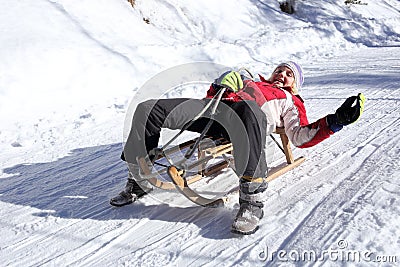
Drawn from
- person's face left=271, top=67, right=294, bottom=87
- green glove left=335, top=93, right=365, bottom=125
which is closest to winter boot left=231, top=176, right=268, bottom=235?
green glove left=335, top=93, right=365, bottom=125

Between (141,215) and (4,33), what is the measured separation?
4982 mm

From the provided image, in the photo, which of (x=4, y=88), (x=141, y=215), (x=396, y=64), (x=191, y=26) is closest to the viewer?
(x=141, y=215)

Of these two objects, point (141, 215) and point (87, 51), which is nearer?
point (141, 215)

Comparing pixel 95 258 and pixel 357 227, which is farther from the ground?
pixel 357 227

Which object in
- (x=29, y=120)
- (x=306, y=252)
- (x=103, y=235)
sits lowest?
(x=29, y=120)

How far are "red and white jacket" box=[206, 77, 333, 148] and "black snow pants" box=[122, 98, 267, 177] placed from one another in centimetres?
26

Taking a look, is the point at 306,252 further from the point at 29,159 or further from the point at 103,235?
the point at 29,159

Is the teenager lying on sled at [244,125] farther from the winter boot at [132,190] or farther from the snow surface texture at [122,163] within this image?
the snow surface texture at [122,163]

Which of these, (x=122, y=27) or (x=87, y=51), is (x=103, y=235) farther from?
(x=122, y=27)

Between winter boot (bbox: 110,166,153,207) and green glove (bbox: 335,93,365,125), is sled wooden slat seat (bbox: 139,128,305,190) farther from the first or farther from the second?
green glove (bbox: 335,93,365,125)

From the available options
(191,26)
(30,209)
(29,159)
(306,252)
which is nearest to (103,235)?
(30,209)

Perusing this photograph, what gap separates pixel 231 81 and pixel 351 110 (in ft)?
2.39

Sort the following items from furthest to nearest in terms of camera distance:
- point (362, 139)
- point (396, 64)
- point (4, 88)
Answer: point (396, 64) → point (4, 88) → point (362, 139)

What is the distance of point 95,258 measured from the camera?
2.12m
